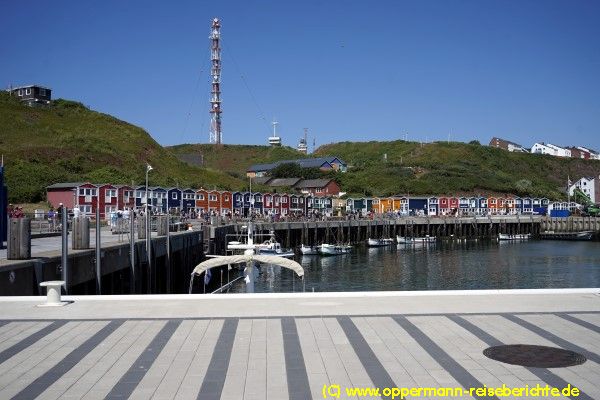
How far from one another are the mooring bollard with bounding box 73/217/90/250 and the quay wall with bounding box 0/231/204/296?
2.56 ft

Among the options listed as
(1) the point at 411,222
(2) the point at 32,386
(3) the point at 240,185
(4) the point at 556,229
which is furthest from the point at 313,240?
(2) the point at 32,386

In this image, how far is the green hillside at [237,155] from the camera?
180m

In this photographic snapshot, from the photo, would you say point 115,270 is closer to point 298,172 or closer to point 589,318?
point 589,318

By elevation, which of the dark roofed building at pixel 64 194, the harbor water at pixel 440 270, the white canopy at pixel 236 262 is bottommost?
the harbor water at pixel 440 270

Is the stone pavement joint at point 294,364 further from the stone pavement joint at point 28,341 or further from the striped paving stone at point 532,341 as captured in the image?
the stone pavement joint at point 28,341

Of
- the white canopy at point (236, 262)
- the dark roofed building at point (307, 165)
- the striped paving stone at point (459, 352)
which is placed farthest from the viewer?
the dark roofed building at point (307, 165)

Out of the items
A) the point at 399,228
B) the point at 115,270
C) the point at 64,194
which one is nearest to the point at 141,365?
the point at 115,270

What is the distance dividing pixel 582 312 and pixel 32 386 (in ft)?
35.1

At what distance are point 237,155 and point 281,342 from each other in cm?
18048

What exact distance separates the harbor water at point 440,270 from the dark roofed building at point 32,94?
78264 millimetres

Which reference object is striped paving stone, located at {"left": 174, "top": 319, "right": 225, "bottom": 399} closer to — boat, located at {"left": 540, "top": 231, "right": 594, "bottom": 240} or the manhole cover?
the manhole cover

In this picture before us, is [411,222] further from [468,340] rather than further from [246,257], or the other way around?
[468,340]

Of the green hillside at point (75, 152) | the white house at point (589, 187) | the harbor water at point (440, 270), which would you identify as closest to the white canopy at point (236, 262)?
the harbor water at point (440, 270)

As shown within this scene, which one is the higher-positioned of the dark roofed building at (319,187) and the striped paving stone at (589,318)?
the dark roofed building at (319,187)
